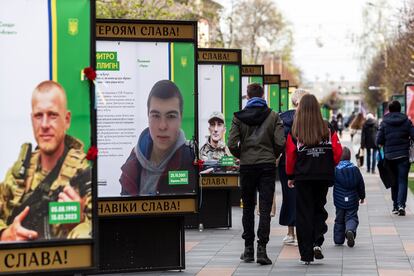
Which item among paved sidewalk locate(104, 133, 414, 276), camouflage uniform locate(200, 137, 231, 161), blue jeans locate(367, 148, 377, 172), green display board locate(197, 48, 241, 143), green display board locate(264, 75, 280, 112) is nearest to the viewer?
paved sidewalk locate(104, 133, 414, 276)

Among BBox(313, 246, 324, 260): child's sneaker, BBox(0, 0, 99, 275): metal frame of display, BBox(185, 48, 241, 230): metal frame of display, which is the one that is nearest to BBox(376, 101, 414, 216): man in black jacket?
BBox(185, 48, 241, 230): metal frame of display

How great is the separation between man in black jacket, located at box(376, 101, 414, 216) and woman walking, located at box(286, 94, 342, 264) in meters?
6.72

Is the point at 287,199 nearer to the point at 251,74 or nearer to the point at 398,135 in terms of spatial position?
the point at 398,135

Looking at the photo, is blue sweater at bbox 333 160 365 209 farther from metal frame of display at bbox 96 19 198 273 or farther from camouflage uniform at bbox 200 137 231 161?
camouflage uniform at bbox 200 137 231 161

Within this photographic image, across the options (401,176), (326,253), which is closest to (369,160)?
(401,176)

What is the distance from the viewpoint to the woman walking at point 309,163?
1250cm

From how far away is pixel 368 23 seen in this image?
115 metres

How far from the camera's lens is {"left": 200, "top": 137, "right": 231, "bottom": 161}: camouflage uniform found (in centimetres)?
1802

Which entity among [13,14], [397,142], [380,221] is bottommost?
[380,221]

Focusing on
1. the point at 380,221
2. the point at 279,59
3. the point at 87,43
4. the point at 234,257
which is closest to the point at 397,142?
the point at 380,221

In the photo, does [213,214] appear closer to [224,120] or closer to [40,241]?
[224,120]

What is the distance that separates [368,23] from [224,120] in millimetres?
98210

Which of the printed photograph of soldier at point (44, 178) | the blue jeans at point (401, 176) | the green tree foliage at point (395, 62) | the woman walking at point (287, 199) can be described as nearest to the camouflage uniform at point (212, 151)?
the blue jeans at point (401, 176)

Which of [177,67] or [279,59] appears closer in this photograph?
[177,67]
